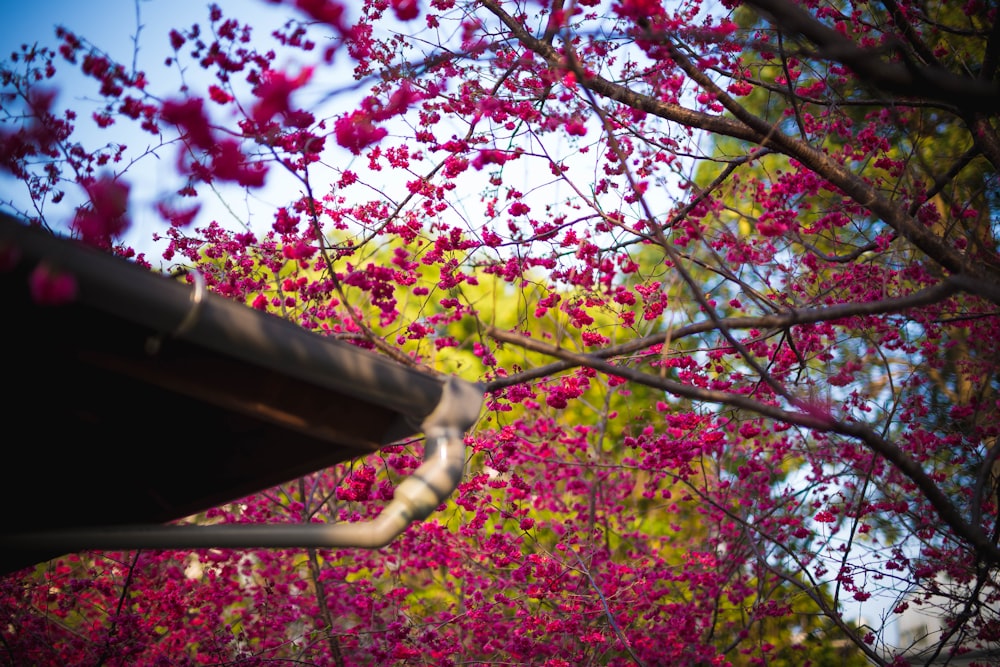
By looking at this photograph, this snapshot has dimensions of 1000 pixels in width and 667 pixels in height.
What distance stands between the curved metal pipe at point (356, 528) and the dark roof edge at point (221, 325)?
0.09 metres

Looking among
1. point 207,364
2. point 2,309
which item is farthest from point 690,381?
point 2,309

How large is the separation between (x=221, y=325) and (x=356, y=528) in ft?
2.74

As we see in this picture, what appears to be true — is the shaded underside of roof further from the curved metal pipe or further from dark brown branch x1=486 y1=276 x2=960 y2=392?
dark brown branch x1=486 y1=276 x2=960 y2=392

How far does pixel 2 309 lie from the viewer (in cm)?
205

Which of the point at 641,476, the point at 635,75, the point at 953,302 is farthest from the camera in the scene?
the point at 641,476

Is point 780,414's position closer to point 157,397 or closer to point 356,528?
point 356,528

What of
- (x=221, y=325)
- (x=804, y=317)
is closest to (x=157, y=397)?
(x=221, y=325)

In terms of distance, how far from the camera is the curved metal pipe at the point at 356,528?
2.60m

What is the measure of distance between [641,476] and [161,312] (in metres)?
8.92

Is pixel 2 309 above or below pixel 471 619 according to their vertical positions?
below

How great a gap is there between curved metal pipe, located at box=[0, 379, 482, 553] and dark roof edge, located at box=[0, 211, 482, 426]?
0.30ft

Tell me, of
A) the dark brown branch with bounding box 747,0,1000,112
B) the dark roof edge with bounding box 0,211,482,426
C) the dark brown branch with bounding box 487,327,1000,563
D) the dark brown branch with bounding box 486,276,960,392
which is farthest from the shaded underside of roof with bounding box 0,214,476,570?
the dark brown branch with bounding box 747,0,1000,112

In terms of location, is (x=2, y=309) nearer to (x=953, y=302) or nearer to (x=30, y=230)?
(x=30, y=230)

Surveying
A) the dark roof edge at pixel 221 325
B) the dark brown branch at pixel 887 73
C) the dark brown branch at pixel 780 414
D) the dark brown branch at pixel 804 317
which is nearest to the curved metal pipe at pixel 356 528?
the dark roof edge at pixel 221 325
